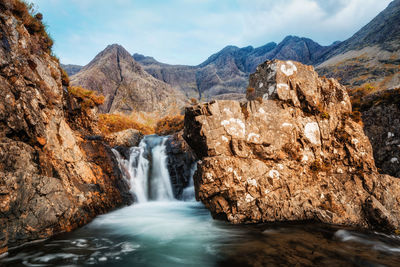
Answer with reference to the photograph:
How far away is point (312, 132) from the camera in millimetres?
8602

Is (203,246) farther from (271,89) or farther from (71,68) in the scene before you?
(71,68)

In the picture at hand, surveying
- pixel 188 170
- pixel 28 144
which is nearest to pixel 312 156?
pixel 188 170

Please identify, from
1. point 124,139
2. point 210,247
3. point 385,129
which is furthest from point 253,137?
point 124,139

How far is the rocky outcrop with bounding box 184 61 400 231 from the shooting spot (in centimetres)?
721

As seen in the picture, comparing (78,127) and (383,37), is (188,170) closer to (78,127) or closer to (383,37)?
(78,127)

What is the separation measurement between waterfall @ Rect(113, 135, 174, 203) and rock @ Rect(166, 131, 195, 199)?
36 cm

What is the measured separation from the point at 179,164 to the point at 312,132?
30.9 feet

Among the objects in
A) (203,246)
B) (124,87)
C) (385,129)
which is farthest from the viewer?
(124,87)

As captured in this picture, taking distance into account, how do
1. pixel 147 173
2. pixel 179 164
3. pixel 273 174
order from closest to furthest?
Result: pixel 273 174
pixel 147 173
pixel 179 164

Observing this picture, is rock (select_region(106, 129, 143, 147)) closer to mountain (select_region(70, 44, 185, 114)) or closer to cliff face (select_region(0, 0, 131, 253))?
cliff face (select_region(0, 0, 131, 253))

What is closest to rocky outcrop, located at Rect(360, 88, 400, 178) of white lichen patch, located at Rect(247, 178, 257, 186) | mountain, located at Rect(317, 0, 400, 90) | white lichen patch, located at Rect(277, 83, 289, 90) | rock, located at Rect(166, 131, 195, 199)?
white lichen patch, located at Rect(277, 83, 289, 90)

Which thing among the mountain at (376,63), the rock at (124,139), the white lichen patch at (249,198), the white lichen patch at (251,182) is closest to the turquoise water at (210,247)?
the white lichen patch at (249,198)

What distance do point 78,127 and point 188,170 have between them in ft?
26.2

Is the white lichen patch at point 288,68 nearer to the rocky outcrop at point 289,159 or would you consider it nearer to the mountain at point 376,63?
the rocky outcrop at point 289,159
